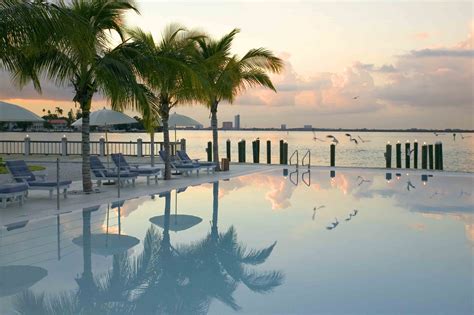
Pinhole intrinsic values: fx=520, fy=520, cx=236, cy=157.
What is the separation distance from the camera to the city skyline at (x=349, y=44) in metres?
19.7

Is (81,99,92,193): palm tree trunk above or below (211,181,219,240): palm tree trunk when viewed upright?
above

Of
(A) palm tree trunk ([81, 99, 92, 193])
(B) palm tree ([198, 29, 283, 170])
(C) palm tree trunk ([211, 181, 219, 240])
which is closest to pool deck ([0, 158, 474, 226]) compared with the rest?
(A) palm tree trunk ([81, 99, 92, 193])

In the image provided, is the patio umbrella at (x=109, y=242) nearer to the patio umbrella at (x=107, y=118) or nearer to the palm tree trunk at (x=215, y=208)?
the palm tree trunk at (x=215, y=208)

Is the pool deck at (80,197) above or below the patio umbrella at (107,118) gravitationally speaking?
below

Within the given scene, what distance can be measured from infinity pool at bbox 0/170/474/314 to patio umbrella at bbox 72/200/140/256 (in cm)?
3

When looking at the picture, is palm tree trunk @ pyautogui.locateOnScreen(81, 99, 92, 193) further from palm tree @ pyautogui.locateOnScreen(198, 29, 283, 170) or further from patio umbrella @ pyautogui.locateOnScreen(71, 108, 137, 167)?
palm tree @ pyautogui.locateOnScreen(198, 29, 283, 170)

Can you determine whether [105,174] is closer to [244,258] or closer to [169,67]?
[169,67]

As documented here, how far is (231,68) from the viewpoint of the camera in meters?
19.7

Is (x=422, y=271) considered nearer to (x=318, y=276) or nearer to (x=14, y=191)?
(x=318, y=276)

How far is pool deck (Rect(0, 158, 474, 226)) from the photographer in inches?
419

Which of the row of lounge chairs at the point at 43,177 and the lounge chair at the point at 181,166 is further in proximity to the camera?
the lounge chair at the point at 181,166

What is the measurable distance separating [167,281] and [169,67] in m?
9.18

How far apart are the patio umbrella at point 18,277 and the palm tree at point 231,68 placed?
13.0 m

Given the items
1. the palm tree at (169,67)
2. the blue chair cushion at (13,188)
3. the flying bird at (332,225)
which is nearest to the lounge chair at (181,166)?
the palm tree at (169,67)
